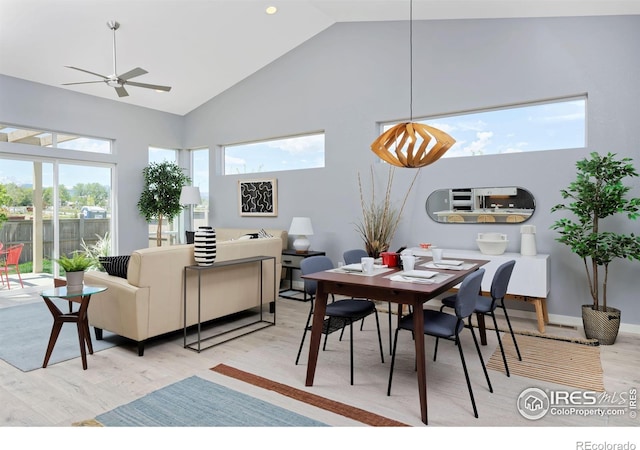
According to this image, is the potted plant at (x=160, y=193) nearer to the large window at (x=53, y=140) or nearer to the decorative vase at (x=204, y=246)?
the large window at (x=53, y=140)

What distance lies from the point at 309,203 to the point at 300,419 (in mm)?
4033

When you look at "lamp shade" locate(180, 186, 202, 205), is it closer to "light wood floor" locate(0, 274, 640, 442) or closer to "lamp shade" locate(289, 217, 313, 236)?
"lamp shade" locate(289, 217, 313, 236)

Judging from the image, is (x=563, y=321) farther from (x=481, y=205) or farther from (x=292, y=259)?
(x=292, y=259)

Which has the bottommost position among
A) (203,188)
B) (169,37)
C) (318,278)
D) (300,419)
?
(300,419)

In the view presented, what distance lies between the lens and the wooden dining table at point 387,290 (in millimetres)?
2318

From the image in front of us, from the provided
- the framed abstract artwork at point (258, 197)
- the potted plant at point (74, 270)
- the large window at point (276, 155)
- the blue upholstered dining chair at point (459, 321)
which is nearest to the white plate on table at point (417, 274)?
the blue upholstered dining chair at point (459, 321)

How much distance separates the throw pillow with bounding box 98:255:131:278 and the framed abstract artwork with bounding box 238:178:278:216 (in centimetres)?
317

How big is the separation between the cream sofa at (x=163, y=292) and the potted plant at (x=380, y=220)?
1572 millimetres

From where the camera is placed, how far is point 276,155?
21.7ft

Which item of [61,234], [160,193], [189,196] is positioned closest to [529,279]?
[189,196]
